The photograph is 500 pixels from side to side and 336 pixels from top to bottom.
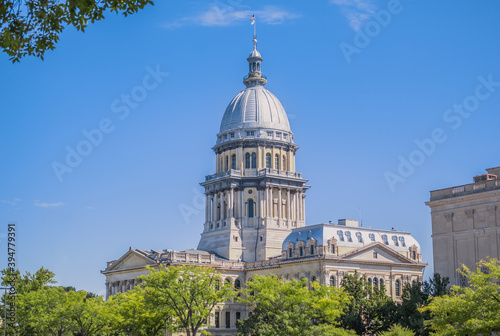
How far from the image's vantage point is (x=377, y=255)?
119500mm

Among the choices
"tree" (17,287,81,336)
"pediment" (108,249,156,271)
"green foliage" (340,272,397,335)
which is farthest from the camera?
"pediment" (108,249,156,271)

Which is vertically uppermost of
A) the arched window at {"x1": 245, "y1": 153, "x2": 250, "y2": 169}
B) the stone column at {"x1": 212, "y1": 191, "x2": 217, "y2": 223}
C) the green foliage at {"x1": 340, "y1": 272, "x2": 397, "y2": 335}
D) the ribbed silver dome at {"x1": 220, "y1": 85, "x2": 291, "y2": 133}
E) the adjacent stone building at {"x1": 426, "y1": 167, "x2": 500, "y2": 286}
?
the ribbed silver dome at {"x1": 220, "y1": 85, "x2": 291, "y2": 133}

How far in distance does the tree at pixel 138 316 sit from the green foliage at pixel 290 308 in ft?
33.2

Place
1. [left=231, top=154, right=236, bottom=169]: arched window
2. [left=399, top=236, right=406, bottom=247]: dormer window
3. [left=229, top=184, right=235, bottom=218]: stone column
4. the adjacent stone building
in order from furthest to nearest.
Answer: [left=231, top=154, right=236, bottom=169]: arched window < [left=229, top=184, right=235, bottom=218]: stone column < [left=399, top=236, right=406, bottom=247]: dormer window < the adjacent stone building

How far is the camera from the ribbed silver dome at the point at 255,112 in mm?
141375

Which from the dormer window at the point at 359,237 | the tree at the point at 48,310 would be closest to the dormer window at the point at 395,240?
the dormer window at the point at 359,237

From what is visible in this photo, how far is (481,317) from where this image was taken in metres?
53.2

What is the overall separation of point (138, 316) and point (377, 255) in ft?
159

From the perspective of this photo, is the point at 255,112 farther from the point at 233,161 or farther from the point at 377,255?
the point at 377,255

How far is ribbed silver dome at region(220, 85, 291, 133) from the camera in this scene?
141375 mm

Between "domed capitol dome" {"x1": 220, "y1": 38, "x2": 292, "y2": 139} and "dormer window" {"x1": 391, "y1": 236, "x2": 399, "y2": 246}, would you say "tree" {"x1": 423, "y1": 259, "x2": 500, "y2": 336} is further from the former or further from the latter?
"domed capitol dome" {"x1": 220, "y1": 38, "x2": 292, "y2": 139}

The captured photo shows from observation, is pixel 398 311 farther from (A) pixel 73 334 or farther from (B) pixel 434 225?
(A) pixel 73 334

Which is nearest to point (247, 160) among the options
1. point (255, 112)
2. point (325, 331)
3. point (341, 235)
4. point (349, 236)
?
point (255, 112)

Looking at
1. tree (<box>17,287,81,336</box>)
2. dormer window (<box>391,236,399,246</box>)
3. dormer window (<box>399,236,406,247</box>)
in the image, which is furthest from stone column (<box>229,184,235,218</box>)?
tree (<box>17,287,81,336</box>)
